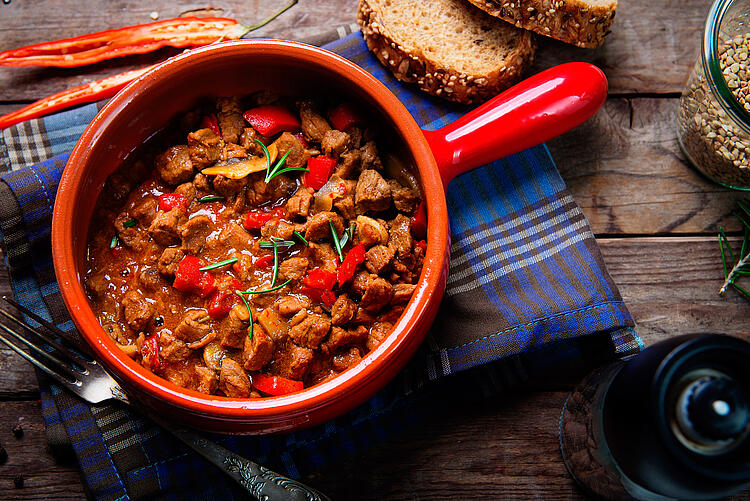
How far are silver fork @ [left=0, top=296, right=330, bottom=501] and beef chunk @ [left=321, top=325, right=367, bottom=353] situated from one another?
1.93 ft

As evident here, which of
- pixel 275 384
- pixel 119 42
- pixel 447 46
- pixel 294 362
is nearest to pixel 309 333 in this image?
pixel 294 362

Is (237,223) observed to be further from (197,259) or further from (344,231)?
(344,231)

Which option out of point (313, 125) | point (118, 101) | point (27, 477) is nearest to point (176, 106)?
point (118, 101)

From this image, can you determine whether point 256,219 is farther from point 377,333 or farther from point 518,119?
point 518,119

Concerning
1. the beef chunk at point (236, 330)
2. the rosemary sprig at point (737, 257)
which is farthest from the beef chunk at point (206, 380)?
the rosemary sprig at point (737, 257)

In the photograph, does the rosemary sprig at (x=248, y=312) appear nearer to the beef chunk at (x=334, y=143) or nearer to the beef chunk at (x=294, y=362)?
the beef chunk at (x=294, y=362)

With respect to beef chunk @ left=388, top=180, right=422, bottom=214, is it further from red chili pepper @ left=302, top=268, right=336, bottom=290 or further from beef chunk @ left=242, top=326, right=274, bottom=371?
beef chunk @ left=242, top=326, right=274, bottom=371

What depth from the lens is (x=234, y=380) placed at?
6.90ft

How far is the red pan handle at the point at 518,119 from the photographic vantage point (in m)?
2.37

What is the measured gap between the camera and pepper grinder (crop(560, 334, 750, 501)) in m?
1.92

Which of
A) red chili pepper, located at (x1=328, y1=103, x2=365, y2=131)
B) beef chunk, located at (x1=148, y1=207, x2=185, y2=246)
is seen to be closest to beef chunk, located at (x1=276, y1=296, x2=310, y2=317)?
beef chunk, located at (x1=148, y1=207, x2=185, y2=246)

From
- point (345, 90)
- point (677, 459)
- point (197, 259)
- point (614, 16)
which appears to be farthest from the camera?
point (614, 16)

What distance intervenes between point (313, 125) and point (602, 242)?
4.63 feet

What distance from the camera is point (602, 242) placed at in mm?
2900
